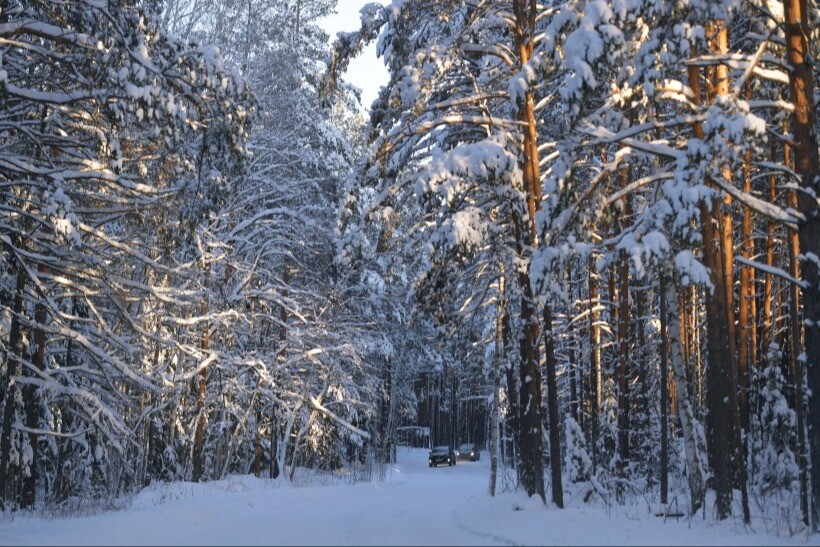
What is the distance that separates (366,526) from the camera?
11.0 m

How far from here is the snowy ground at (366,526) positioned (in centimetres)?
869

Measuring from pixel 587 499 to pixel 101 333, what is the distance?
10.2m

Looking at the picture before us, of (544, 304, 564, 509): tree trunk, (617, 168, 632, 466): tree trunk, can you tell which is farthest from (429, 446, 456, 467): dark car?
(544, 304, 564, 509): tree trunk

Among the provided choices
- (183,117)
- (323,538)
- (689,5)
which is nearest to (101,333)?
(183,117)

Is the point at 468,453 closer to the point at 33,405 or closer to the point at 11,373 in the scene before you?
the point at 33,405

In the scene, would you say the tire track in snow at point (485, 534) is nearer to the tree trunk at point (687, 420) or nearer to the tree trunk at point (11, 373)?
the tree trunk at point (687, 420)

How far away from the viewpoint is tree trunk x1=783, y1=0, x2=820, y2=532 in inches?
376

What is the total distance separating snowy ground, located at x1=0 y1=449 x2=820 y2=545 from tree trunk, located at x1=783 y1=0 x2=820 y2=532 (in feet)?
4.86

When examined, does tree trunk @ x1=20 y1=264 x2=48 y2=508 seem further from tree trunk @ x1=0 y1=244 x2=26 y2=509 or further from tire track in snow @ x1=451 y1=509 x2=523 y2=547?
tire track in snow @ x1=451 y1=509 x2=523 y2=547

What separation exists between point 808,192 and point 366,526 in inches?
287

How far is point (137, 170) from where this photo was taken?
16.2 m

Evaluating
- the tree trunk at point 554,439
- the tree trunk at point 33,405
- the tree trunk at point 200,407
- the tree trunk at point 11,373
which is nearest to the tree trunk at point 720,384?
the tree trunk at point 554,439

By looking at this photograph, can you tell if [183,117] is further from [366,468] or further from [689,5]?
[366,468]

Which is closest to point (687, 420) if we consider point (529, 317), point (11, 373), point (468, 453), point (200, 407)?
point (529, 317)
